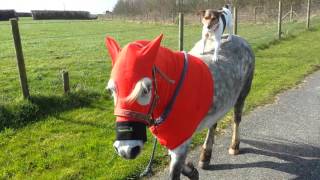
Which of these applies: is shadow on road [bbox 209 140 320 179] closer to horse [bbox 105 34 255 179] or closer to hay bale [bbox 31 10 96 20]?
horse [bbox 105 34 255 179]

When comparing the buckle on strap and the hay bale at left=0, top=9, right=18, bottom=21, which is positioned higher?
the hay bale at left=0, top=9, right=18, bottom=21

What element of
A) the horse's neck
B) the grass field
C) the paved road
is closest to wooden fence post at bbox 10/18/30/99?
the grass field

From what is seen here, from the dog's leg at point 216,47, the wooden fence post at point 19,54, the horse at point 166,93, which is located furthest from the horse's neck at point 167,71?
the wooden fence post at point 19,54

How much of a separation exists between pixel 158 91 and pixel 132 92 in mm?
415

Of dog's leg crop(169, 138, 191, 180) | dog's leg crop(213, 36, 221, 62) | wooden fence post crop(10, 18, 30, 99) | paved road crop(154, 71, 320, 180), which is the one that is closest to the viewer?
dog's leg crop(169, 138, 191, 180)

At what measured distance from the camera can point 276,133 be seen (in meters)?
6.17

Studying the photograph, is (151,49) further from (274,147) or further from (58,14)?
(58,14)

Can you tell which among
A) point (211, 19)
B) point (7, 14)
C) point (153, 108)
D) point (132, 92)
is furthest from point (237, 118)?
point (7, 14)

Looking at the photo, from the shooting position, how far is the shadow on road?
4.88 m

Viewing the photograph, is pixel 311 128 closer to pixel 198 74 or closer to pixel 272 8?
pixel 198 74

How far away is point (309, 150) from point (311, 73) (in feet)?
19.0

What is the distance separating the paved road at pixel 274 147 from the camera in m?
4.84

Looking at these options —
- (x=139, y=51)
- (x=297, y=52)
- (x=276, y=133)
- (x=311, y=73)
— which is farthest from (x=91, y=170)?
(x=297, y=52)

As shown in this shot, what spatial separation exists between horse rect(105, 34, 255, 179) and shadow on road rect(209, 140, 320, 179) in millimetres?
1145
